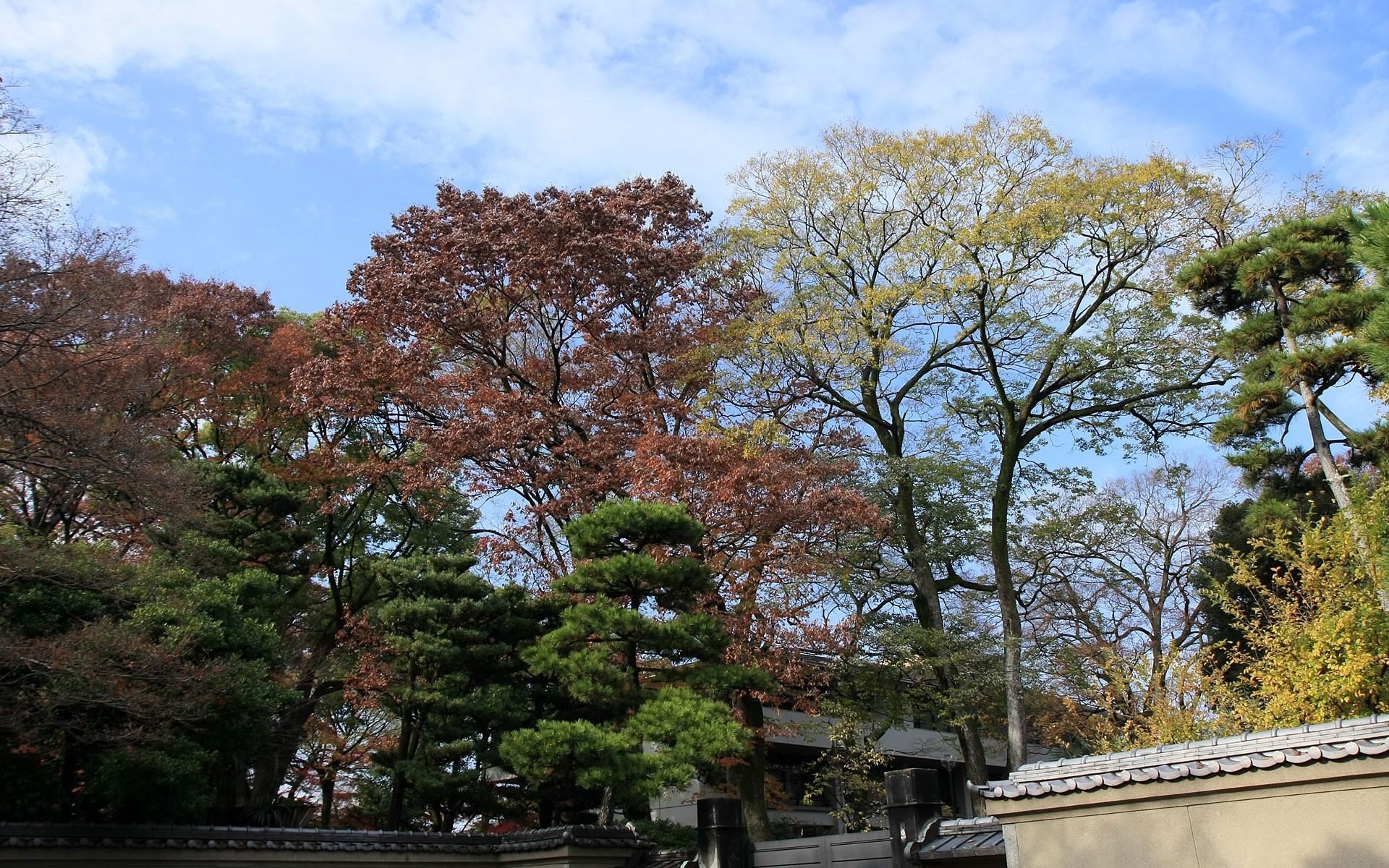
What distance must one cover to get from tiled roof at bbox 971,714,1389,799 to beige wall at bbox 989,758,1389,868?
72mm

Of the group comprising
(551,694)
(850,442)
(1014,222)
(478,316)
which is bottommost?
(551,694)

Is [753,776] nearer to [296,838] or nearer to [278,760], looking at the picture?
[296,838]

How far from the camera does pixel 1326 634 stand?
9.14m

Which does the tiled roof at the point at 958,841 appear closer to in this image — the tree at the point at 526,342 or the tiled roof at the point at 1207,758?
the tiled roof at the point at 1207,758

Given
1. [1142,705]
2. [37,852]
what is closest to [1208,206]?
[1142,705]

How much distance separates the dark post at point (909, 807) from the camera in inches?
355

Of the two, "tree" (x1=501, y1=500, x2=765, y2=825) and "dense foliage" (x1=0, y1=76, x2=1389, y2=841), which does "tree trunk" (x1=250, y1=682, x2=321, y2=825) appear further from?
"tree" (x1=501, y1=500, x2=765, y2=825)

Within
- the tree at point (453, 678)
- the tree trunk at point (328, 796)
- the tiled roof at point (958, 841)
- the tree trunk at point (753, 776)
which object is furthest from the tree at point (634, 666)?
the tree trunk at point (328, 796)

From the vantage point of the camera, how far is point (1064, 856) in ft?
23.4

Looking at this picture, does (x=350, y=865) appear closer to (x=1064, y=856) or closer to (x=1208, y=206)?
(x=1064, y=856)

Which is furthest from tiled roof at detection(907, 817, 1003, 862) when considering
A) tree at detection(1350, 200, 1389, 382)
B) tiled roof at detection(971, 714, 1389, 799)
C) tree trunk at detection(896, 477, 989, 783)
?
tree trunk at detection(896, 477, 989, 783)

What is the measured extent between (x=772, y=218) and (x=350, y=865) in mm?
11965

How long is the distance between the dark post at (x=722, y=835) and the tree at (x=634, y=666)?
1.56 ft

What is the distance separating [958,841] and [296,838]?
688 cm
